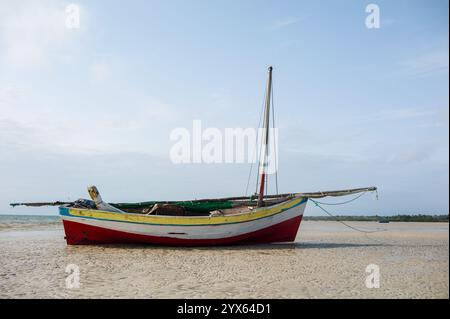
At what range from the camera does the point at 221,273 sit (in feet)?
37.5

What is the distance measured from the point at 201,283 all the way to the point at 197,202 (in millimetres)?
11054

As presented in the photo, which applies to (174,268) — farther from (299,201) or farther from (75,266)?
(299,201)

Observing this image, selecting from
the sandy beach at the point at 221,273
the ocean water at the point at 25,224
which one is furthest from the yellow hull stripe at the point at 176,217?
the ocean water at the point at 25,224

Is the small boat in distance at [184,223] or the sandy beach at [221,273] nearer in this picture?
the sandy beach at [221,273]

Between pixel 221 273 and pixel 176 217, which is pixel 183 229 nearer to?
pixel 176 217

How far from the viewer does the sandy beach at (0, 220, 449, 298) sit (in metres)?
Result: 8.96

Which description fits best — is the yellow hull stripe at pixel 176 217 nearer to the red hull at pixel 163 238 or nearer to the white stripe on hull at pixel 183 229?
the white stripe on hull at pixel 183 229

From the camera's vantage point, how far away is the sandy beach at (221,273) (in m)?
8.96

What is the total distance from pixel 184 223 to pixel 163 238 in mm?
1390

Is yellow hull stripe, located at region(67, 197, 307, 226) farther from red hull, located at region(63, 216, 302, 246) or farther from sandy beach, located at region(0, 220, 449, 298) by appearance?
sandy beach, located at region(0, 220, 449, 298)

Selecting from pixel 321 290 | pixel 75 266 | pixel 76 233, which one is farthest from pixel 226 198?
pixel 321 290

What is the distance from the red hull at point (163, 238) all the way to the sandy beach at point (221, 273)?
3.01ft

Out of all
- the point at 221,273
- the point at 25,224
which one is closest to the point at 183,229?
the point at 221,273

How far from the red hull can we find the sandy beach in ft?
3.01
